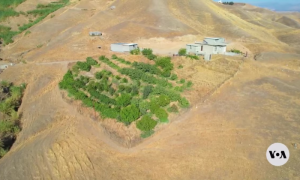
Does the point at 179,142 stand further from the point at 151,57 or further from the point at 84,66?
the point at 151,57

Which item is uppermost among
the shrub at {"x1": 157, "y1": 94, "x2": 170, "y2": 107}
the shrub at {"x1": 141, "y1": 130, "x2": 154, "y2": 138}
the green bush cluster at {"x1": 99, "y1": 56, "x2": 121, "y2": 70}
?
the green bush cluster at {"x1": 99, "y1": 56, "x2": 121, "y2": 70}

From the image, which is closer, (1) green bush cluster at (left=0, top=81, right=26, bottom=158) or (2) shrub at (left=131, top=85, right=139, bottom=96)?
(1) green bush cluster at (left=0, top=81, right=26, bottom=158)

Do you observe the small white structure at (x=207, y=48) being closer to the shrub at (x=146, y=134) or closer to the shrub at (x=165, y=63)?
the shrub at (x=165, y=63)

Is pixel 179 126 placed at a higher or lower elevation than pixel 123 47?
lower

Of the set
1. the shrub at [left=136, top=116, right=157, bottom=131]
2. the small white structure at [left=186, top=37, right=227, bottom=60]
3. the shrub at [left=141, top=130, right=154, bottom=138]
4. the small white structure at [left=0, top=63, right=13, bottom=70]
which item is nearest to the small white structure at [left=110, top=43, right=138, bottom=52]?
the small white structure at [left=186, top=37, right=227, bottom=60]

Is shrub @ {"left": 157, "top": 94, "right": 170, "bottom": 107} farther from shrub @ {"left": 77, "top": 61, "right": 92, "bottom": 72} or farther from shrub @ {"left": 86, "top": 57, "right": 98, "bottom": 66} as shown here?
shrub @ {"left": 86, "top": 57, "right": 98, "bottom": 66}

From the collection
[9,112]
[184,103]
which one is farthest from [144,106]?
[9,112]
